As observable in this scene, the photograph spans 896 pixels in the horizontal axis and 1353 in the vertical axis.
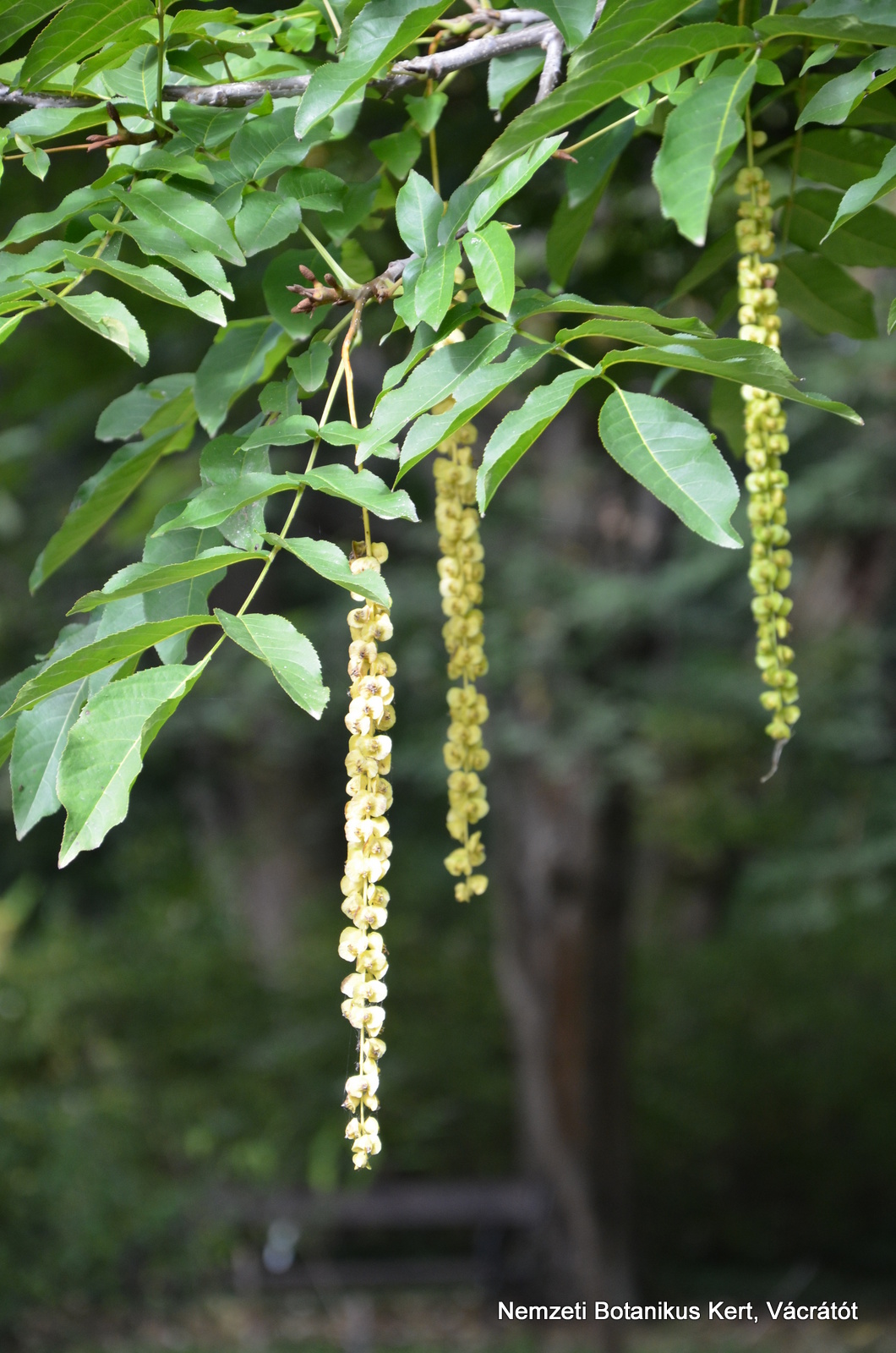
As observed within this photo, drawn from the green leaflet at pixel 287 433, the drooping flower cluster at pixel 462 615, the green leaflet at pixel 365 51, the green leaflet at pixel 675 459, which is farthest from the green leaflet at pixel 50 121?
the green leaflet at pixel 675 459

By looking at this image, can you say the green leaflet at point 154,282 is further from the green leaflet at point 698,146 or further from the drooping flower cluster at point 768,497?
the drooping flower cluster at point 768,497

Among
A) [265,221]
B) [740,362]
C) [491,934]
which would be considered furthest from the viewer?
[491,934]

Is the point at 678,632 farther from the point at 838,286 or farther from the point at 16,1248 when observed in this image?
the point at 838,286

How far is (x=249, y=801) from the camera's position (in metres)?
10.1

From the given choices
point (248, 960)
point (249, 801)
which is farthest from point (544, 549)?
point (249, 801)

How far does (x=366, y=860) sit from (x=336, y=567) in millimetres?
224

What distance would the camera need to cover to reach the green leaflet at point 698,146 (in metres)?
0.86

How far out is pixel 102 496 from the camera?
1334 millimetres

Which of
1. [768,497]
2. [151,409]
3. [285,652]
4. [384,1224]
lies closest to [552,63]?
[768,497]

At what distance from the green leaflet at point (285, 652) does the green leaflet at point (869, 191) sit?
49cm

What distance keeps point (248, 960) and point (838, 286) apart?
6684 mm

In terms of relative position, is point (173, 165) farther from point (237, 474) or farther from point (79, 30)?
point (237, 474)

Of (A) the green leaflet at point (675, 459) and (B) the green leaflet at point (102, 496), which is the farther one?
(B) the green leaflet at point (102, 496)

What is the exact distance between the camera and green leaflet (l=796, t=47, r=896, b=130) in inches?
38.4
